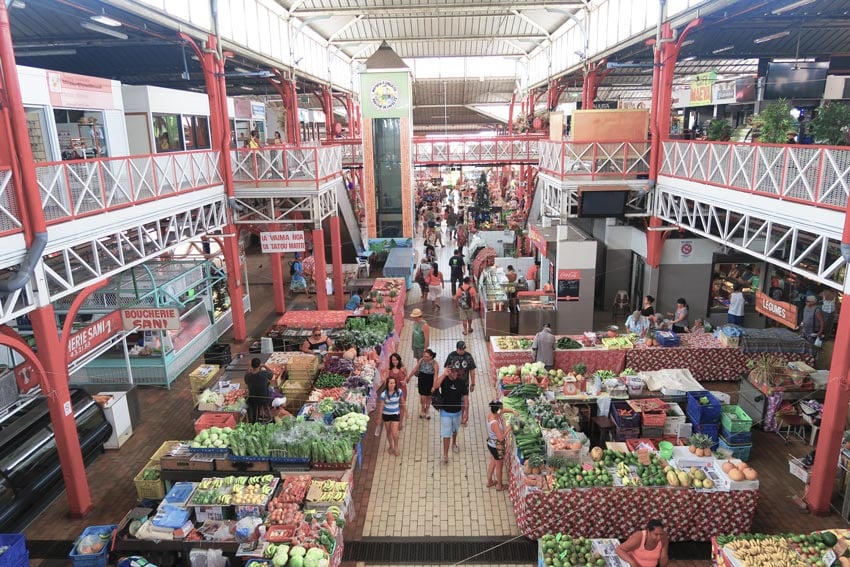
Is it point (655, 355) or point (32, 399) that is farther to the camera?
point (655, 355)

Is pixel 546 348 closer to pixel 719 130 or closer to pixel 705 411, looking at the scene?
pixel 705 411

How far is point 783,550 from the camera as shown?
245 inches

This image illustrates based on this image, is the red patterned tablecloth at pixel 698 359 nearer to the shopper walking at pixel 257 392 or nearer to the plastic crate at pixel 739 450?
the plastic crate at pixel 739 450

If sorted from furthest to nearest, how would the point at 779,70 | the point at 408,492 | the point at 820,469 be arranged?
the point at 779,70 < the point at 408,492 < the point at 820,469

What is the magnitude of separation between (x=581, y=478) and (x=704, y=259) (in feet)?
31.8

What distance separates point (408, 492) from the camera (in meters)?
8.78

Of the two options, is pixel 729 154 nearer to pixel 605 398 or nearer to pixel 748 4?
pixel 748 4

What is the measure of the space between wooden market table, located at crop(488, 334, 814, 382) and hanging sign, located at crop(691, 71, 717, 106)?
34.8 ft

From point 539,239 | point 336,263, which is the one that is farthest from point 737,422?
point 336,263

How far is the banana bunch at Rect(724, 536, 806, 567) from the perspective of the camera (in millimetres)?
6047

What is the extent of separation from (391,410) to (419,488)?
1.36m

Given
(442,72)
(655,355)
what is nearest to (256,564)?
(655,355)

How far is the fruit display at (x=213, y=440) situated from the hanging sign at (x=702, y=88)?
1821cm

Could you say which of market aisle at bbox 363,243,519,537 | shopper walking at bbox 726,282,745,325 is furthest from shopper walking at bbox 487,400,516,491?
shopper walking at bbox 726,282,745,325
